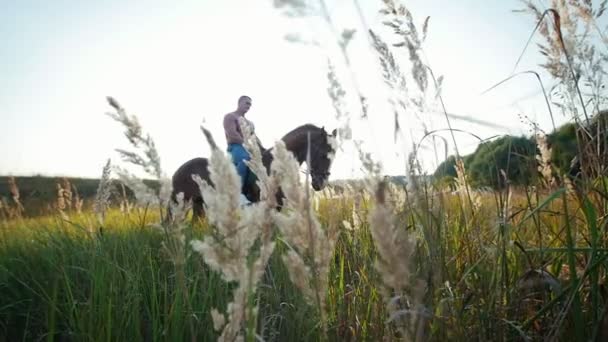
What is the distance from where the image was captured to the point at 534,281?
1.25 metres

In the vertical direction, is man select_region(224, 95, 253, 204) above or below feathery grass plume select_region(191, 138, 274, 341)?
above

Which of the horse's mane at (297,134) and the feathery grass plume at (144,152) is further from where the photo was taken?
the horse's mane at (297,134)

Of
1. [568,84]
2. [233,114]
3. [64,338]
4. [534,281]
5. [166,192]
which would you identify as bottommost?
[64,338]

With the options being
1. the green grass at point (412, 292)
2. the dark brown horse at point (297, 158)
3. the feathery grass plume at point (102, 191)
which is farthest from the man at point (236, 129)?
the feathery grass plume at point (102, 191)

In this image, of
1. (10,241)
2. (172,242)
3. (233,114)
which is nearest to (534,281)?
(172,242)

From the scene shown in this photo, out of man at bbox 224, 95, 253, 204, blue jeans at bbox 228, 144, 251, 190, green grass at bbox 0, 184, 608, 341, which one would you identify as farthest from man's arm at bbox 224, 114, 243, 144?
green grass at bbox 0, 184, 608, 341

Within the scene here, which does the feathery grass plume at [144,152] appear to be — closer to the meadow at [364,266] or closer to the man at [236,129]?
the meadow at [364,266]

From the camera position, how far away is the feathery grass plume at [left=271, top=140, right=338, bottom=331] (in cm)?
75

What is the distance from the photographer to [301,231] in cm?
77

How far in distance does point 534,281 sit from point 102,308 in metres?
1.40

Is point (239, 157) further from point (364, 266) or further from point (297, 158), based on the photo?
point (364, 266)

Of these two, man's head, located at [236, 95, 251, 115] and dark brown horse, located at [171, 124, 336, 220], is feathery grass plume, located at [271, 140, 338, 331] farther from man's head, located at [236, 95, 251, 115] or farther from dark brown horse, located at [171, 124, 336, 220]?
man's head, located at [236, 95, 251, 115]

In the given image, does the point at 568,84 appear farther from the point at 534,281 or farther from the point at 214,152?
the point at 214,152

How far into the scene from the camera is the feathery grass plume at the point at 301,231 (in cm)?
75
